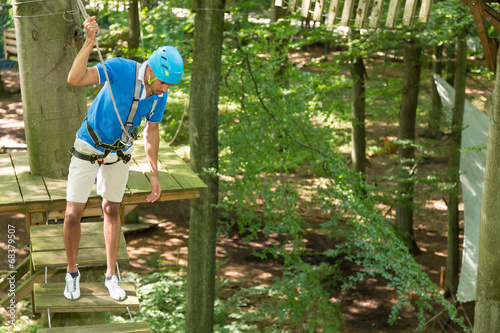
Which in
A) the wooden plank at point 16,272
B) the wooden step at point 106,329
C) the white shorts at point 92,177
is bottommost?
the wooden plank at point 16,272

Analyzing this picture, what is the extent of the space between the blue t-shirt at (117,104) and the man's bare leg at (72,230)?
1.49 ft

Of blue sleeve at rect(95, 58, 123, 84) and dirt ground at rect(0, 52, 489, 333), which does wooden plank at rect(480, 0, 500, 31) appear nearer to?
blue sleeve at rect(95, 58, 123, 84)

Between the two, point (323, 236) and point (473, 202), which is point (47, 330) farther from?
point (323, 236)

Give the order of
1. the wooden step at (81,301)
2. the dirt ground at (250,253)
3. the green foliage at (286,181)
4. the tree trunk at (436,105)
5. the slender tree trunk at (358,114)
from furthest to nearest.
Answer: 1. the slender tree trunk at (358,114)
2. the tree trunk at (436,105)
3. the dirt ground at (250,253)
4. the green foliage at (286,181)
5. the wooden step at (81,301)

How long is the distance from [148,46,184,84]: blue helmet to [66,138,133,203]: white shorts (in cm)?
71

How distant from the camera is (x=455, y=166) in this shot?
974cm

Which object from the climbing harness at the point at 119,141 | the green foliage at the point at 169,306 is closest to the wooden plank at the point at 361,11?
the climbing harness at the point at 119,141

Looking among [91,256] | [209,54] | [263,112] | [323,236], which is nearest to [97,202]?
[91,256]

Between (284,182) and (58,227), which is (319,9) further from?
(58,227)

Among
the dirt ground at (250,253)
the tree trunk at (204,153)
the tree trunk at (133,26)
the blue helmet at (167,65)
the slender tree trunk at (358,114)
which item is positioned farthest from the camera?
the slender tree trunk at (358,114)

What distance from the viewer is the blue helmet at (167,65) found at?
Answer: 10.7ft

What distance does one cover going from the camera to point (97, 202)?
4551 millimetres

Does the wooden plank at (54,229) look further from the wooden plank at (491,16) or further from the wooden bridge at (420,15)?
the wooden plank at (491,16)

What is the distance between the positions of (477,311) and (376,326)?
4.54 meters
